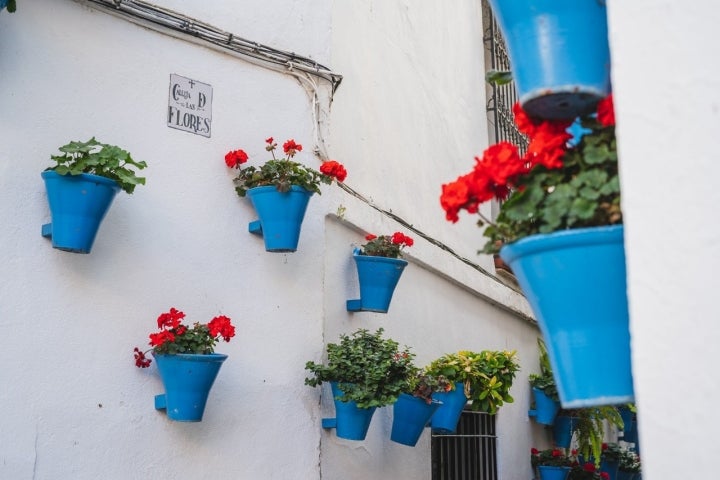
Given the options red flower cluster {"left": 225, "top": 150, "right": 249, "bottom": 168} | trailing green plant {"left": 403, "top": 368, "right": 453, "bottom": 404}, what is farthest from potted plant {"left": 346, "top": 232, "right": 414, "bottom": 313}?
red flower cluster {"left": 225, "top": 150, "right": 249, "bottom": 168}

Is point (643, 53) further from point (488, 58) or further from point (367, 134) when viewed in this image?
point (488, 58)

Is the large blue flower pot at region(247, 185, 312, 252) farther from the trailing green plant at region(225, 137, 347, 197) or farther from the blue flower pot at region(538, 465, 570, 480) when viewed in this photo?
the blue flower pot at region(538, 465, 570, 480)

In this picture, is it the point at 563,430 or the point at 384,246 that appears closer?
the point at 384,246

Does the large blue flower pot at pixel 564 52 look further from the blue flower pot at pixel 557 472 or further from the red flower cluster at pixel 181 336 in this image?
→ the blue flower pot at pixel 557 472

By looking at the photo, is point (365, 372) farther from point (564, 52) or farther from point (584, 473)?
point (584, 473)

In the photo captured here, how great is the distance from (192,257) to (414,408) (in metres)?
1.54

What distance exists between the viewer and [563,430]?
7.63m

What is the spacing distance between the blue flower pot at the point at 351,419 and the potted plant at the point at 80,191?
1589mm

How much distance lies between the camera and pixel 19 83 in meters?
3.65

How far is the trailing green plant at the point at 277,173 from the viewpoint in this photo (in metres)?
4.30

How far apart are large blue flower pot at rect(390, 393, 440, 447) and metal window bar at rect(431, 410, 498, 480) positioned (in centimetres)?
100

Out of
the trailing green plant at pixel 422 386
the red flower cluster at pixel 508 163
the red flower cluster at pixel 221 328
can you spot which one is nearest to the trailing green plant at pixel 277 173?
the red flower cluster at pixel 221 328

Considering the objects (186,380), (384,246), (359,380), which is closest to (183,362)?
(186,380)

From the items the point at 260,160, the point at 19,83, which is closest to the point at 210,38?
the point at 260,160
